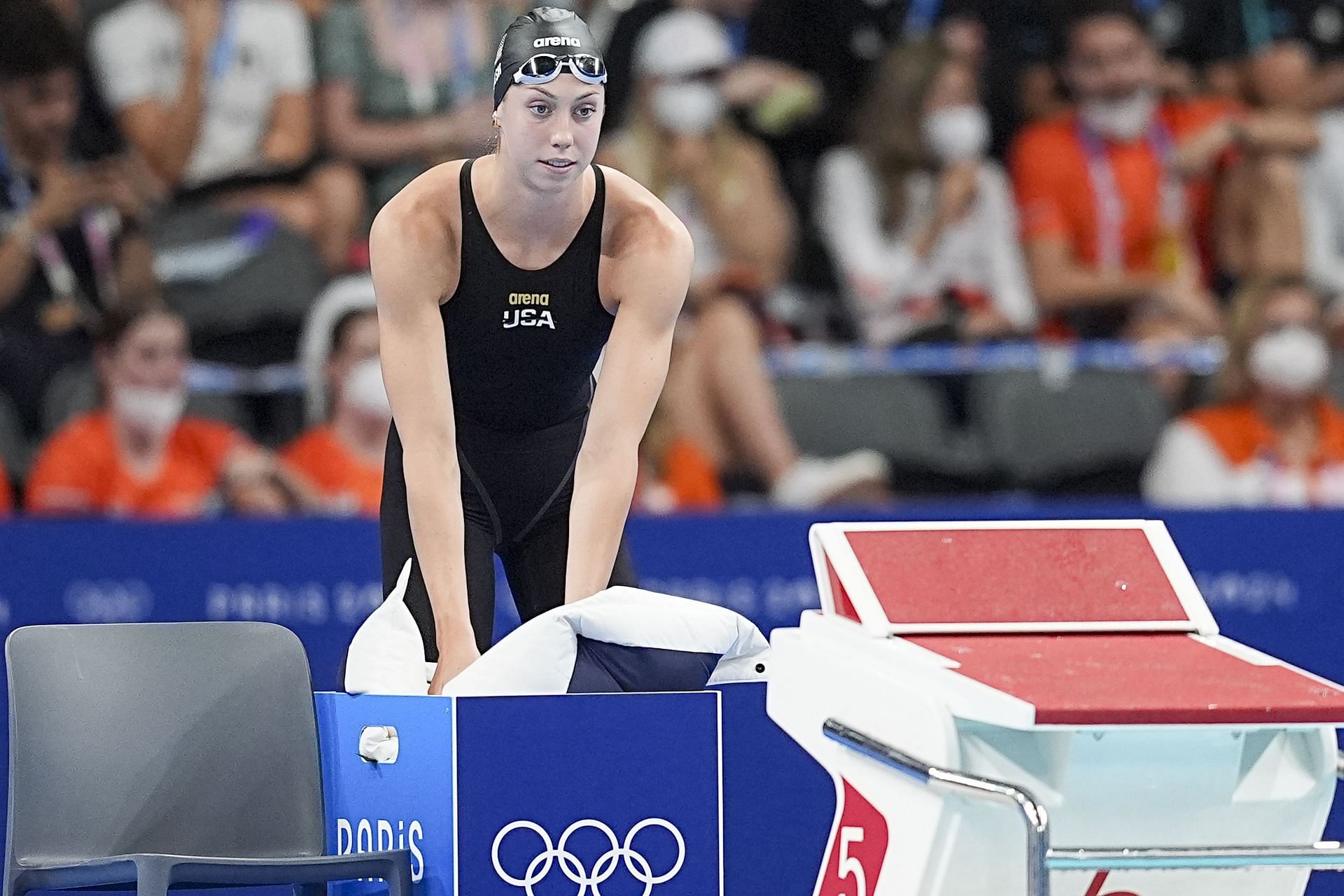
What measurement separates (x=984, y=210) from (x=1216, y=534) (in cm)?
170

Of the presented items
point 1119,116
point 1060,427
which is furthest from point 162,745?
point 1119,116

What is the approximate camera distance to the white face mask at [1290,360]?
5.75 m

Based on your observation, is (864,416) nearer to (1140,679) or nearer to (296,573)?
(296,573)

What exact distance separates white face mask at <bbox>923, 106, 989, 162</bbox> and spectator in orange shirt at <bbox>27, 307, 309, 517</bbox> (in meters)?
2.42

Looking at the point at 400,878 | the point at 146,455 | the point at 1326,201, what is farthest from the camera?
the point at 1326,201

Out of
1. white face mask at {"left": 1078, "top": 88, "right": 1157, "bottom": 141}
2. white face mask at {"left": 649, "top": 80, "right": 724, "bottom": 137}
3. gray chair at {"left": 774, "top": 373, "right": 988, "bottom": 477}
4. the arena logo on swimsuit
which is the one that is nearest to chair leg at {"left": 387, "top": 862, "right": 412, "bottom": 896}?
the arena logo on swimsuit

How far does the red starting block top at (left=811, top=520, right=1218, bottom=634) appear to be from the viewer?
2.48 meters

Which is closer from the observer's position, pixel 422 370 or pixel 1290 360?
pixel 422 370

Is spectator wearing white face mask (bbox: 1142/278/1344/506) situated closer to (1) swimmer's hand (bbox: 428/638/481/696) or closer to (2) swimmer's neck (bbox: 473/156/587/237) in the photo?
(2) swimmer's neck (bbox: 473/156/587/237)

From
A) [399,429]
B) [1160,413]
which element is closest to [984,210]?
[1160,413]

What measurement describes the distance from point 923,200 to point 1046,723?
4.20 metres

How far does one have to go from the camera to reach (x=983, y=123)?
6156 mm

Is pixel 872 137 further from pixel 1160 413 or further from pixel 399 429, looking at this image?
pixel 399 429

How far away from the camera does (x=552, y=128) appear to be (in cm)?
281
